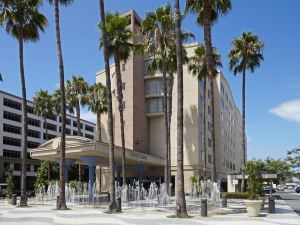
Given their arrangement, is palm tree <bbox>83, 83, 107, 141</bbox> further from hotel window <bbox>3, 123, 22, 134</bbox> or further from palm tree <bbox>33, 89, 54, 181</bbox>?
hotel window <bbox>3, 123, 22, 134</bbox>

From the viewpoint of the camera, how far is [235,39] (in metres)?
43.4

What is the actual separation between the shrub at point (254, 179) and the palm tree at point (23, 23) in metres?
17.5

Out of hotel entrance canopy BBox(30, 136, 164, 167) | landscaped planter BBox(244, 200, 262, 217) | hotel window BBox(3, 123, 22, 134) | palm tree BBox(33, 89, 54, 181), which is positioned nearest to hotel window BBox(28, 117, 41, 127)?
hotel window BBox(3, 123, 22, 134)

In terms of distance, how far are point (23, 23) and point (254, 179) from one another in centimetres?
2095

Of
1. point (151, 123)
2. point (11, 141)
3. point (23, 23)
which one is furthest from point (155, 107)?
point (11, 141)

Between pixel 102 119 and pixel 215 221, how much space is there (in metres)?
43.9

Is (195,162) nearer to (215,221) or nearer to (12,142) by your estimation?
(215,221)

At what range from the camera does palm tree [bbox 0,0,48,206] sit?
3225 centimetres

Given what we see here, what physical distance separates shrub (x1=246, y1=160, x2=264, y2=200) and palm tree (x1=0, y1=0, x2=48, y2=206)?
57.4ft

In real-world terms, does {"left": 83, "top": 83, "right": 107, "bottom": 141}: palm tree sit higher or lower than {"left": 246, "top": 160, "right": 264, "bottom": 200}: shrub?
higher

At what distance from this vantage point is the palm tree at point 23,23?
32250 millimetres

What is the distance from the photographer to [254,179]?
24.8 m

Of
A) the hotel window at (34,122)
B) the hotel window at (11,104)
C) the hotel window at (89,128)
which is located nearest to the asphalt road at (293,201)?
the hotel window at (11,104)

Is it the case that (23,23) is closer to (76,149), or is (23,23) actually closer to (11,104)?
(76,149)
